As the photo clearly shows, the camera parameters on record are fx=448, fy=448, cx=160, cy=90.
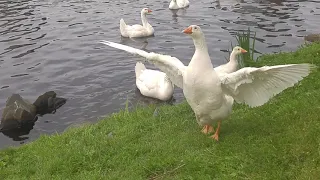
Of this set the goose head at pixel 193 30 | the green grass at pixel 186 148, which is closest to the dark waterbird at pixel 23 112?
the green grass at pixel 186 148

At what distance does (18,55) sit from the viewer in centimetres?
1719

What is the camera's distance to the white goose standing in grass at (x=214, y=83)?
6766 mm

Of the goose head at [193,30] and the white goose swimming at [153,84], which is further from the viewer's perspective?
the white goose swimming at [153,84]

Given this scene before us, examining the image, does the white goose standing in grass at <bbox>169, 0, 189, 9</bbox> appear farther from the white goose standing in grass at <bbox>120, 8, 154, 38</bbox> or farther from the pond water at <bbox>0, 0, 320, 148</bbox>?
the white goose standing in grass at <bbox>120, 8, 154, 38</bbox>

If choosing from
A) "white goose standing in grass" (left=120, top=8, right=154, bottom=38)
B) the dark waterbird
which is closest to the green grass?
the dark waterbird

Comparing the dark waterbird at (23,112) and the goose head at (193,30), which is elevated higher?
the goose head at (193,30)

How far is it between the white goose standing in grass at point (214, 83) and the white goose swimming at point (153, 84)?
5504 millimetres

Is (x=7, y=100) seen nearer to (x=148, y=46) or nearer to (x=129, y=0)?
(x=148, y=46)

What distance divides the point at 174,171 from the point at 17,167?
10.5 ft

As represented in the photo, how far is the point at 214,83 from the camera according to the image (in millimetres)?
7195

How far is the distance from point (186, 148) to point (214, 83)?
1147mm

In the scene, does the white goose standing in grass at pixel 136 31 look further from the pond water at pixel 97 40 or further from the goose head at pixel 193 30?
the goose head at pixel 193 30

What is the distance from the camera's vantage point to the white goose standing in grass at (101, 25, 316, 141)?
6.77m

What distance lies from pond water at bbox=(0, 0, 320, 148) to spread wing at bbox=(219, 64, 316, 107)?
572cm
